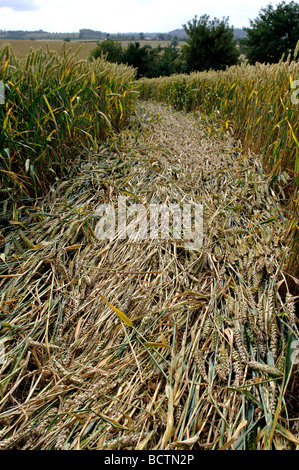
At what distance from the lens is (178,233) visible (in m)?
1.28

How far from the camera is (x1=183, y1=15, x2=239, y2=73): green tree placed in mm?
14266

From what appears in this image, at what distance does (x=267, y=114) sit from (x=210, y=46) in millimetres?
15799

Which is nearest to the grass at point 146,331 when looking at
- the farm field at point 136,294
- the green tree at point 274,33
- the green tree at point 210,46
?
the farm field at point 136,294

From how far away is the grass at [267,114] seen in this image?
1.43 meters

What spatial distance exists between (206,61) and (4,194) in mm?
16602

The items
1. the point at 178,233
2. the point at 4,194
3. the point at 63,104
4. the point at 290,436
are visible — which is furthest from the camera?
the point at 63,104

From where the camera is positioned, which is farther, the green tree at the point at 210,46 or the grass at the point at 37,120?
the green tree at the point at 210,46

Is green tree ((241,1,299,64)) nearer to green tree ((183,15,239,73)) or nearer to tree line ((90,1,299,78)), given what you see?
tree line ((90,1,299,78))

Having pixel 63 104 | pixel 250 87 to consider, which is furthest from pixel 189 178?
pixel 250 87

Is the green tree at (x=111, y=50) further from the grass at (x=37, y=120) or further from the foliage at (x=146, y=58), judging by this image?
the grass at (x=37, y=120)

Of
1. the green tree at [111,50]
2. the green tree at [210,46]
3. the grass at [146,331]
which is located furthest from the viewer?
the green tree at [111,50]

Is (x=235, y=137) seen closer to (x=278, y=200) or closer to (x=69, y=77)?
(x=278, y=200)

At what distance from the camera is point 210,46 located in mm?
14469

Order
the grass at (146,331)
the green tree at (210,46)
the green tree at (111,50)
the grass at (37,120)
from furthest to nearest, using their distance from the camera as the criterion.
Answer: the green tree at (111,50) < the green tree at (210,46) < the grass at (37,120) < the grass at (146,331)
